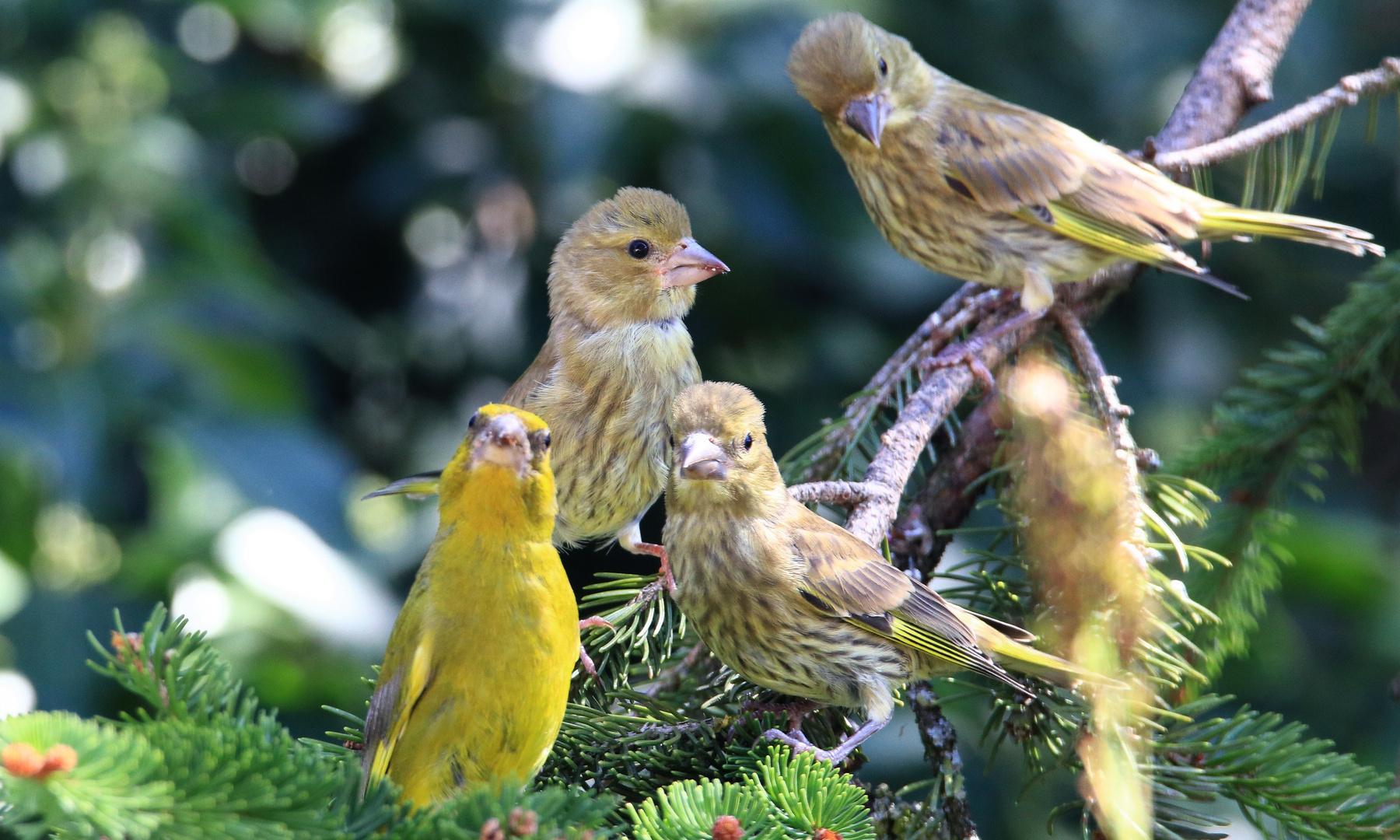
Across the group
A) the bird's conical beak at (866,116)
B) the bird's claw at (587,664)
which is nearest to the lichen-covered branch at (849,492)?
the bird's claw at (587,664)

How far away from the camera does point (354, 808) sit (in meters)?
1.33

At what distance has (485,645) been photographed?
182 centimetres

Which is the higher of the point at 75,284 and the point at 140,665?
the point at 75,284

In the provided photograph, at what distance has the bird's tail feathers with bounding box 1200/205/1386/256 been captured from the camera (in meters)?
2.64

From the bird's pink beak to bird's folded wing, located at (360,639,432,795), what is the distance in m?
1.07

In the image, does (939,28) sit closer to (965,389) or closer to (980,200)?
(980,200)

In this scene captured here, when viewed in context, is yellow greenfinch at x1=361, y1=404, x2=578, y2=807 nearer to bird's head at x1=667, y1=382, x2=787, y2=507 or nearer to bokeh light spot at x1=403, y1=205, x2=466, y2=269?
bird's head at x1=667, y1=382, x2=787, y2=507

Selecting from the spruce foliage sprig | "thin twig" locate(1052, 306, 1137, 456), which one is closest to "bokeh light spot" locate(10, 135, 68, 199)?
"thin twig" locate(1052, 306, 1137, 456)

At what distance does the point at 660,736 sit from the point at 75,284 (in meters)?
3.37

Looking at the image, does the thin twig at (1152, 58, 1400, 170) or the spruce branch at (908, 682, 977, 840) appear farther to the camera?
the thin twig at (1152, 58, 1400, 170)

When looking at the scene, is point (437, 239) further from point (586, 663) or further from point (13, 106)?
point (586, 663)

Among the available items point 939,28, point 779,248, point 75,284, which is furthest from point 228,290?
point 939,28

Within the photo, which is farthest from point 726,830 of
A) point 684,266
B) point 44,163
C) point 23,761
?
point 44,163

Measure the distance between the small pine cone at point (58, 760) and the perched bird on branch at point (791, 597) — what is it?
3.57 feet
